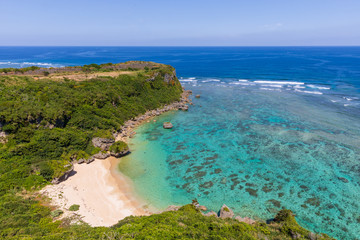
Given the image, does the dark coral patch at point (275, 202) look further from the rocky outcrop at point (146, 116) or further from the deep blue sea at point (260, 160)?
the rocky outcrop at point (146, 116)

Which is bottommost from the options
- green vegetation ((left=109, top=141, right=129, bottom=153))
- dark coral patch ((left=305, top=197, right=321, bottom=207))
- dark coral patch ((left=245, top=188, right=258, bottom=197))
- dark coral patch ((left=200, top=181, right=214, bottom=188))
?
dark coral patch ((left=305, top=197, right=321, bottom=207))

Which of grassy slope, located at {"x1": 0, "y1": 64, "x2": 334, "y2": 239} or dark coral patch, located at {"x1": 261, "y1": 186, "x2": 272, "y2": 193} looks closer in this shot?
grassy slope, located at {"x1": 0, "y1": 64, "x2": 334, "y2": 239}

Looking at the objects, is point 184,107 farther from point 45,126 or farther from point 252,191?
point 45,126

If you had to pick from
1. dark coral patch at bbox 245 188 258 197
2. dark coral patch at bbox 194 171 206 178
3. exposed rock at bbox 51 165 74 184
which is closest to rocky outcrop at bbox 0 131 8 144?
exposed rock at bbox 51 165 74 184

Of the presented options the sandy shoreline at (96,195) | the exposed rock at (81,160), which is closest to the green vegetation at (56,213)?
the sandy shoreline at (96,195)

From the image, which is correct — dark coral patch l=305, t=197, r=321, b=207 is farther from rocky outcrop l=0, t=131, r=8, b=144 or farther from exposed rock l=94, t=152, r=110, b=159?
rocky outcrop l=0, t=131, r=8, b=144

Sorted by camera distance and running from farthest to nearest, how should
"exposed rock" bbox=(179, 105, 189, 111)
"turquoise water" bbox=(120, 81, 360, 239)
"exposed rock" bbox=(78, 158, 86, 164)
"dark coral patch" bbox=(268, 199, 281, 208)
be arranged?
"exposed rock" bbox=(179, 105, 189, 111)
"exposed rock" bbox=(78, 158, 86, 164)
"turquoise water" bbox=(120, 81, 360, 239)
"dark coral patch" bbox=(268, 199, 281, 208)

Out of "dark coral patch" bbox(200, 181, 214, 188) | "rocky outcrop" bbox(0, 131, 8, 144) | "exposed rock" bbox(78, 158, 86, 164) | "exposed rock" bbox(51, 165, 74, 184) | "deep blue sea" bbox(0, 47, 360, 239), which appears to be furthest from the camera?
"exposed rock" bbox(78, 158, 86, 164)
